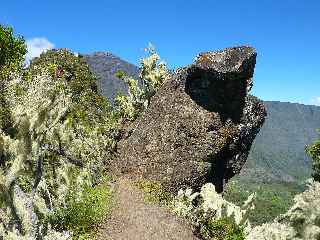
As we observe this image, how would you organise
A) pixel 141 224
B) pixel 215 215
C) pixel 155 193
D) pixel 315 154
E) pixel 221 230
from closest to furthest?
pixel 141 224 < pixel 221 230 < pixel 215 215 < pixel 155 193 < pixel 315 154

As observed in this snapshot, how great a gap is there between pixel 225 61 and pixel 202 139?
491 cm

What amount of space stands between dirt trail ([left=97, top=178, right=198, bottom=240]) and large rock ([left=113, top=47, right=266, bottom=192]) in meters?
5.34

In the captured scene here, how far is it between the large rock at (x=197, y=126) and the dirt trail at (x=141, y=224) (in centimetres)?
534

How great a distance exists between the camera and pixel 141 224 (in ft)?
72.1

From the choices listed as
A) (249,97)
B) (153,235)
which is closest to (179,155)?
(249,97)

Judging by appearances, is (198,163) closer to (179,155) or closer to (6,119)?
(179,155)

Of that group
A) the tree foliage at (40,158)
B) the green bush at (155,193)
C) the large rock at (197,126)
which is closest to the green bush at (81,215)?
the tree foliage at (40,158)

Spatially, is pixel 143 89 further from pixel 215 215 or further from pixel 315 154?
pixel 315 154

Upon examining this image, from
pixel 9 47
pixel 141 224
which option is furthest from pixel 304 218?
pixel 9 47

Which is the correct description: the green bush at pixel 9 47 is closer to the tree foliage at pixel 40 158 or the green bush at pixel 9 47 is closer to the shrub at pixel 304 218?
the tree foliage at pixel 40 158

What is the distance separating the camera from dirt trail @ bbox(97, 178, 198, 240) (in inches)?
819

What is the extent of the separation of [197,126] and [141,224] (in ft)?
36.6

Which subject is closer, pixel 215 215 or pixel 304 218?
pixel 304 218

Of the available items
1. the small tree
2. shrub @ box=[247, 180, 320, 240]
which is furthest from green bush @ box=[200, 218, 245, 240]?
the small tree
